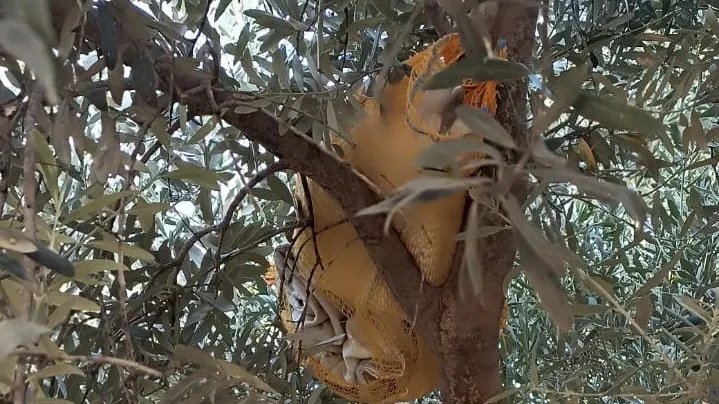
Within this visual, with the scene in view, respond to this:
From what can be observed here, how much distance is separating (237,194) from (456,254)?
18 centimetres

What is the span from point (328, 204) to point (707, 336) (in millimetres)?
292

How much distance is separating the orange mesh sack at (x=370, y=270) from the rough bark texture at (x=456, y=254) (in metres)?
0.02

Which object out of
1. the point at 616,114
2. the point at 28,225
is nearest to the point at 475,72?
the point at 616,114

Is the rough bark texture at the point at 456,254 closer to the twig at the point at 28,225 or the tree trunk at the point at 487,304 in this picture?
the tree trunk at the point at 487,304

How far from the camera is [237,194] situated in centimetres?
59

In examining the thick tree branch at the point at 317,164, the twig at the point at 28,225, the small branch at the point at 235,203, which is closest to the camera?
the twig at the point at 28,225

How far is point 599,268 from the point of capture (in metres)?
0.94

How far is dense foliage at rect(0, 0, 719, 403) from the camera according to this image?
36cm

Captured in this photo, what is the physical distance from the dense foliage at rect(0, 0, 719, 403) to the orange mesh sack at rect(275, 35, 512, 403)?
29 mm

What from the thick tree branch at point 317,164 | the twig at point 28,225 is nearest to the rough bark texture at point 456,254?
the thick tree branch at point 317,164

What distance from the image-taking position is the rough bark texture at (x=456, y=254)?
47 centimetres

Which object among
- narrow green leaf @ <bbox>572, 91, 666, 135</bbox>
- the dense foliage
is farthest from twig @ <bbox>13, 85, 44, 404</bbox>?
narrow green leaf @ <bbox>572, 91, 666, 135</bbox>

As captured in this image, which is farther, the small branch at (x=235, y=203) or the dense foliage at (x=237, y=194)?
the small branch at (x=235, y=203)

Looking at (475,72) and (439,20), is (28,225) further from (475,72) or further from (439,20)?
(439,20)
